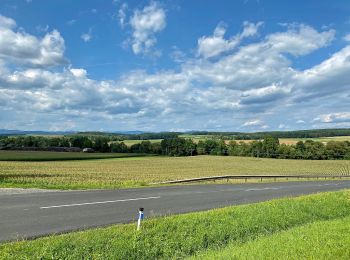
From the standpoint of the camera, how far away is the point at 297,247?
8.66 m

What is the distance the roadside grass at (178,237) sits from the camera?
8085 mm

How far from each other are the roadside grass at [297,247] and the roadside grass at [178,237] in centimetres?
6

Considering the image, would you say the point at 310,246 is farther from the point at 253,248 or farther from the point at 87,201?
the point at 87,201

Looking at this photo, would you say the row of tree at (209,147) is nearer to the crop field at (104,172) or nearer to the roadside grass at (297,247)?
the crop field at (104,172)

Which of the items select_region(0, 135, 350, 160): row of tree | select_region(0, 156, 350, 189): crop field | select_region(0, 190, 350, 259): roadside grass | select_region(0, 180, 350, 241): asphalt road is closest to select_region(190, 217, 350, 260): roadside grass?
select_region(0, 190, 350, 259): roadside grass

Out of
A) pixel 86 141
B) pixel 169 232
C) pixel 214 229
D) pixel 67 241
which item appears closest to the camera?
pixel 67 241

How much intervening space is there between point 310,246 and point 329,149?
9407 centimetres

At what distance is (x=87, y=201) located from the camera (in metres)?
15.8

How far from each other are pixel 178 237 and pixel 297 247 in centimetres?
288

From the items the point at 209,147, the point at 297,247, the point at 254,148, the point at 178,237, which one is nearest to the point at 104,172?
the point at 178,237

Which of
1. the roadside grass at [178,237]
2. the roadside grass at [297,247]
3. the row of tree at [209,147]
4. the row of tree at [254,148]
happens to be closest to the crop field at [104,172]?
the roadside grass at [178,237]

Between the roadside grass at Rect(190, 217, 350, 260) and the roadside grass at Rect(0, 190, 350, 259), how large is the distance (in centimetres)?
6

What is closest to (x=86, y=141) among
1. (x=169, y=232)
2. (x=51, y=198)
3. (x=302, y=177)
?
(x=302, y=177)

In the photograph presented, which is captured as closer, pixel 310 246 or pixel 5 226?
pixel 310 246
